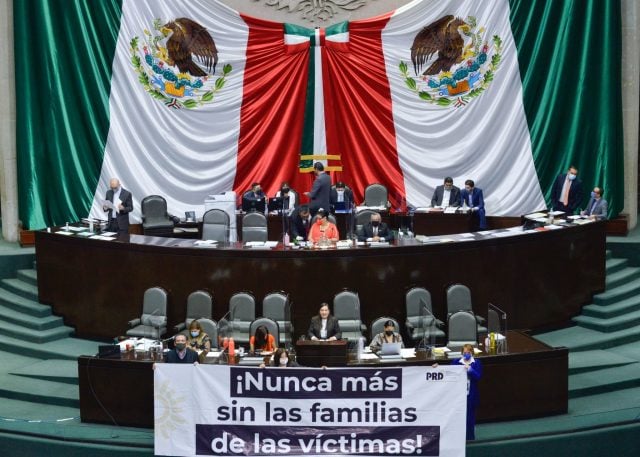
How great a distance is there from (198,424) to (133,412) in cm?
152

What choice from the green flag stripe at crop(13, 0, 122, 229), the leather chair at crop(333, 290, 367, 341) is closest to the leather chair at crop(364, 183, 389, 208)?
the leather chair at crop(333, 290, 367, 341)

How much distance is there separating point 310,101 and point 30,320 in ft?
22.8

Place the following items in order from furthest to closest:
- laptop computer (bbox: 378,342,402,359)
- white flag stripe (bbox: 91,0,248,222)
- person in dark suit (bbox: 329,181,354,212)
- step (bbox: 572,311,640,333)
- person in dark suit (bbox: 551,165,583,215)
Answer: white flag stripe (bbox: 91,0,248,222)
person in dark suit (bbox: 551,165,583,215)
person in dark suit (bbox: 329,181,354,212)
step (bbox: 572,311,640,333)
laptop computer (bbox: 378,342,402,359)

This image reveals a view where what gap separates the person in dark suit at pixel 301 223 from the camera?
1658 centimetres

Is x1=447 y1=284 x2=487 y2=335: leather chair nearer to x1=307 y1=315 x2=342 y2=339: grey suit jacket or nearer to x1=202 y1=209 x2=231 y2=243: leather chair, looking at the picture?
x1=307 y1=315 x2=342 y2=339: grey suit jacket

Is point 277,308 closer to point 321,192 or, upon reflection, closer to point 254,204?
point 321,192

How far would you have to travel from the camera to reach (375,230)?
15.7 meters

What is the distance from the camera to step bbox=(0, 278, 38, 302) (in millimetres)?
16984

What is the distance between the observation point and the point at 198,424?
11844 millimetres

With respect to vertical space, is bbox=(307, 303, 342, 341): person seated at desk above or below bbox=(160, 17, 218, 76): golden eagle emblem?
below

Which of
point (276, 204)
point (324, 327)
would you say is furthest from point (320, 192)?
point (324, 327)

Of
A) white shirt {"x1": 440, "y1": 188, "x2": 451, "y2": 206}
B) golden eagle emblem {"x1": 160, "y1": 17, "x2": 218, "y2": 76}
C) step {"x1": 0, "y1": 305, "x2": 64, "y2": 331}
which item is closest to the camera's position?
step {"x1": 0, "y1": 305, "x2": 64, "y2": 331}

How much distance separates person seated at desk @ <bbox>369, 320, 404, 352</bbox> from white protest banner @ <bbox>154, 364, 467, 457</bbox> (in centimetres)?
161

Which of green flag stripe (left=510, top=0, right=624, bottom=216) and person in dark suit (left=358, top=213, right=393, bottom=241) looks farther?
green flag stripe (left=510, top=0, right=624, bottom=216)
